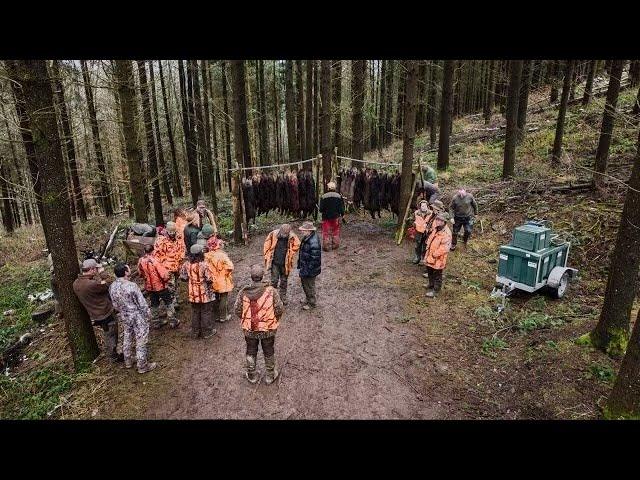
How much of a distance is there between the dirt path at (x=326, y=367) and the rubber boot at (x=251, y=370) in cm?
14

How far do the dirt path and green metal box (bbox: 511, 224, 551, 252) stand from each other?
2865mm

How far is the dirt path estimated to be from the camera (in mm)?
6531

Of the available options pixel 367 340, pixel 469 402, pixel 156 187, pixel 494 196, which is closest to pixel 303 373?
pixel 367 340

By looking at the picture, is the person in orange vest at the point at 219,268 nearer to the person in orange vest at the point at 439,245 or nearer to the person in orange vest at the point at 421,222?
the person in orange vest at the point at 439,245

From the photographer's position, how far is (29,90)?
21.0 feet

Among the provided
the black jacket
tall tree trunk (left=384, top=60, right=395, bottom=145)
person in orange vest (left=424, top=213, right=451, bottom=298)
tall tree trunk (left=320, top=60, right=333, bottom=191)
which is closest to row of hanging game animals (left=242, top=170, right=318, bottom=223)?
tall tree trunk (left=320, top=60, right=333, bottom=191)

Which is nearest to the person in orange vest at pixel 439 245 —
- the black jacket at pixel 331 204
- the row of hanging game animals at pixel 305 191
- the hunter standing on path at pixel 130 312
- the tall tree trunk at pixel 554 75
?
the black jacket at pixel 331 204

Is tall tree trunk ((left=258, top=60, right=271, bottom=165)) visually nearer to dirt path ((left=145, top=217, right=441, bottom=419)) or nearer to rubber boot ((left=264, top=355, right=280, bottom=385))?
dirt path ((left=145, top=217, right=441, bottom=419))

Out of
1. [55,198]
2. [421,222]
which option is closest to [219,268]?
[55,198]

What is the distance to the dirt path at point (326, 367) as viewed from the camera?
653cm

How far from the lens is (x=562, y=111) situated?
14.4m

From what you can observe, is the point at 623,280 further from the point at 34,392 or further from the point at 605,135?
the point at 34,392

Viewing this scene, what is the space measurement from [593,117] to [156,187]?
19378 mm

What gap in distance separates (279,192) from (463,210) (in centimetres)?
583
